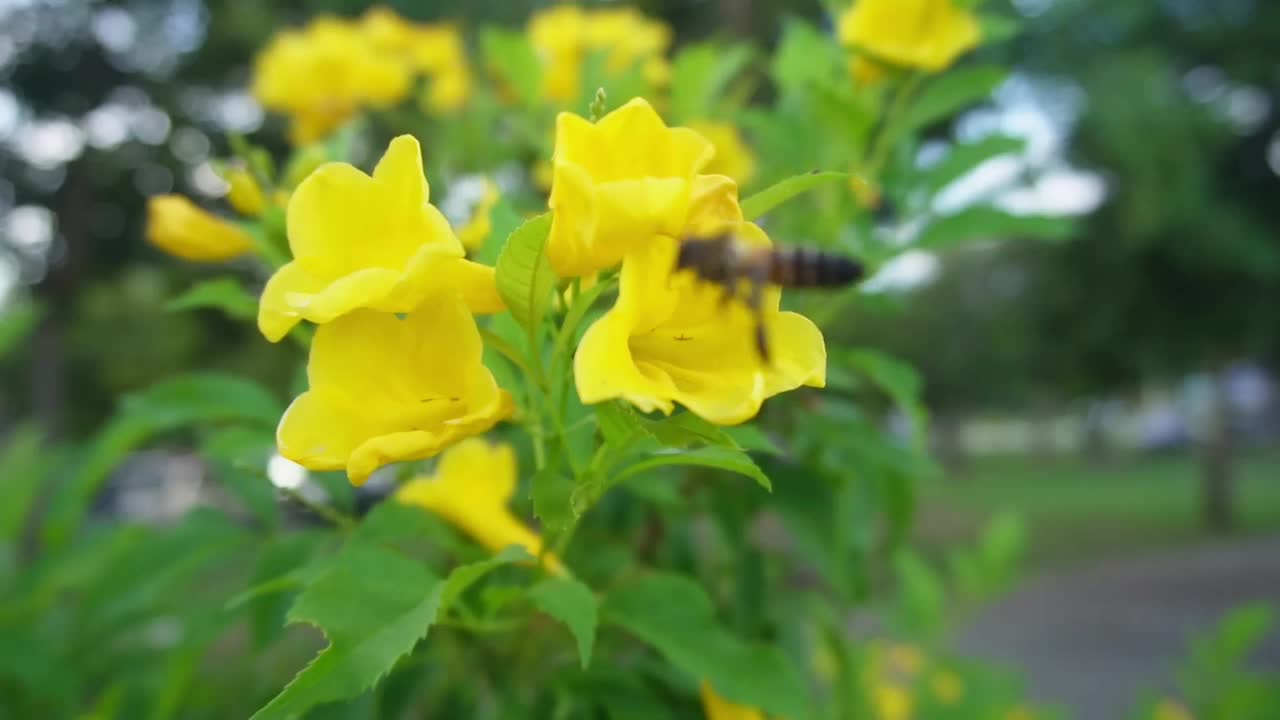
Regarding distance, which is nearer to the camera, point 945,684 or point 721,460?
point 721,460

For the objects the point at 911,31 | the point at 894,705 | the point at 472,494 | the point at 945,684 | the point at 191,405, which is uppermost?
the point at 911,31

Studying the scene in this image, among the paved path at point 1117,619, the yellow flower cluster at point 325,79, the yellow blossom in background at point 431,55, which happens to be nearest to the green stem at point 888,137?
the yellow flower cluster at point 325,79

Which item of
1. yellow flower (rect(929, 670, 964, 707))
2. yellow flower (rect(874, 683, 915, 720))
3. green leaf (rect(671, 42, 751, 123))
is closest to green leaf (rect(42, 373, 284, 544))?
green leaf (rect(671, 42, 751, 123))

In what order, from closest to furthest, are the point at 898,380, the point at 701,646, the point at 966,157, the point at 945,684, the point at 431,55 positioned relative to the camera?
1. the point at 701,646
2. the point at 898,380
3. the point at 966,157
4. the point at 431,55
5. the point at 945,684

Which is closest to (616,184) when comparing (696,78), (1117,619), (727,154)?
(696,78)

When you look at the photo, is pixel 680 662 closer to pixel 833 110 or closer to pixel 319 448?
pixel 319 448

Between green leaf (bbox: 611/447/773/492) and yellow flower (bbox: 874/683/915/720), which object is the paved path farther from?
green leaf (bbox: 611/447/773/492)

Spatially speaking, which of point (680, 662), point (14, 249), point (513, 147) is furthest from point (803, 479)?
point (14, 249)

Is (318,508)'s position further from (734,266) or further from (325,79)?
(325,79)
